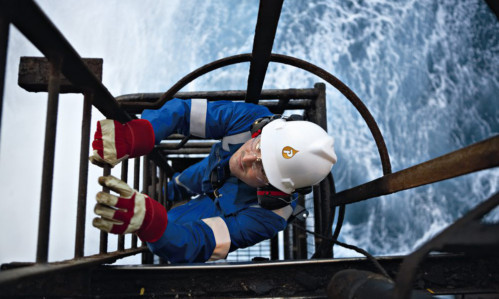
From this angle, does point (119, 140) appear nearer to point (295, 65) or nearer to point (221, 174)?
point (221, 174)

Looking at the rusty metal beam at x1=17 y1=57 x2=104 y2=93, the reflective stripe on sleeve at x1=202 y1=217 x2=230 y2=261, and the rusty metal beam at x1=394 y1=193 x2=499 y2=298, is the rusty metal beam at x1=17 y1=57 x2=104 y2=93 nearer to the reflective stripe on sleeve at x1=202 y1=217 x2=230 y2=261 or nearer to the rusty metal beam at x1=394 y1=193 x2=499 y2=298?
the reflective stripe on sleeve at x1=202 y1=217 x2=230 y2=261

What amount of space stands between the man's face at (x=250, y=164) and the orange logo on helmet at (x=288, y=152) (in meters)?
0.18

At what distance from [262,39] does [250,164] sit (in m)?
0.73

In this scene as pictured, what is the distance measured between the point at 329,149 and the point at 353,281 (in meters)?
0.87

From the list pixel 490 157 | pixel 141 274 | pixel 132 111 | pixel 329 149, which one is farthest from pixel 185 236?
pixel 490 157

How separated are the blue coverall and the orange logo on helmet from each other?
0.45 m

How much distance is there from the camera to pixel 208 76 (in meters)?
9.50

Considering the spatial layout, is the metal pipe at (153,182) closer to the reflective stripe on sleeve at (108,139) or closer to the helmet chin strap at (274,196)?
the helmet chin strap at (274,196)

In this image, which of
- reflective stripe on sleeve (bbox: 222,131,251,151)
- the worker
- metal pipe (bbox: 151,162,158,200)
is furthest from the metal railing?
metal pipe (bbox: 151,162,158,200)

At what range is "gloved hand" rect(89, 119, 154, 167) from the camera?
144 centimetres

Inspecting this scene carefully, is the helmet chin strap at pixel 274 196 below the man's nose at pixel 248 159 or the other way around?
below

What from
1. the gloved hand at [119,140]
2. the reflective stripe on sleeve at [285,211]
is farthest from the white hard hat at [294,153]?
the gloved hand at [119,140]

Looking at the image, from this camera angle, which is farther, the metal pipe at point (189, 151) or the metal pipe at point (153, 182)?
the metal pipe at point (189, 151)

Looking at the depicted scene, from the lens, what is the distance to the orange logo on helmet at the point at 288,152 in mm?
1784
